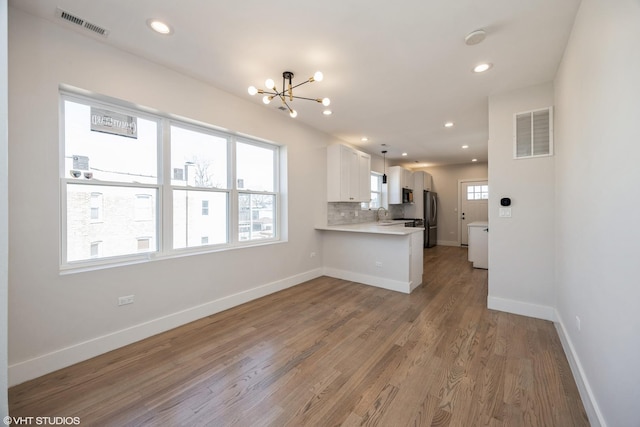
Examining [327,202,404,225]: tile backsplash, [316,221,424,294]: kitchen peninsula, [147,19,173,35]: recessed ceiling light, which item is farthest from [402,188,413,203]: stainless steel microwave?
[147,19,173,35]: recessed ceiling light

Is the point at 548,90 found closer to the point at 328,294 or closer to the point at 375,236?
the point at 375,236

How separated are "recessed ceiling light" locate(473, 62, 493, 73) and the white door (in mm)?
6260

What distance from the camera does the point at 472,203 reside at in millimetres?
8078

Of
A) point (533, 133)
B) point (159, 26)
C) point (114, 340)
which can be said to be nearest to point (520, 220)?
point (533, 133)

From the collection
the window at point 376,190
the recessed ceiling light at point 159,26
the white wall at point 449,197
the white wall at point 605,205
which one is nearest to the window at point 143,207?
the recessed ceiling light at point 159,26

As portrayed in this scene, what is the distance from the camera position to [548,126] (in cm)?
284

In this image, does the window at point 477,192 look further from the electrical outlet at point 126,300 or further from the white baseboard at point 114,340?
the electrical outlet at point 126,300

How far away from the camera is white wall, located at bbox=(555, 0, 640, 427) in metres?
1.10

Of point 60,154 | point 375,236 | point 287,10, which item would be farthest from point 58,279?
point 375,236

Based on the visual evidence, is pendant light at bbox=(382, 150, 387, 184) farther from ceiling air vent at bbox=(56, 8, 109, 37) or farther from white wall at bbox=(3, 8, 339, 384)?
ceiling air vent at bbox=(56, 8, 109, 37)

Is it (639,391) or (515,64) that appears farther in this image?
(515,64)

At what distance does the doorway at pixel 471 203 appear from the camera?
790 centimetres

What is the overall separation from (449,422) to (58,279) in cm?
302

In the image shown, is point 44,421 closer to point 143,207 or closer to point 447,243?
point 143,207
